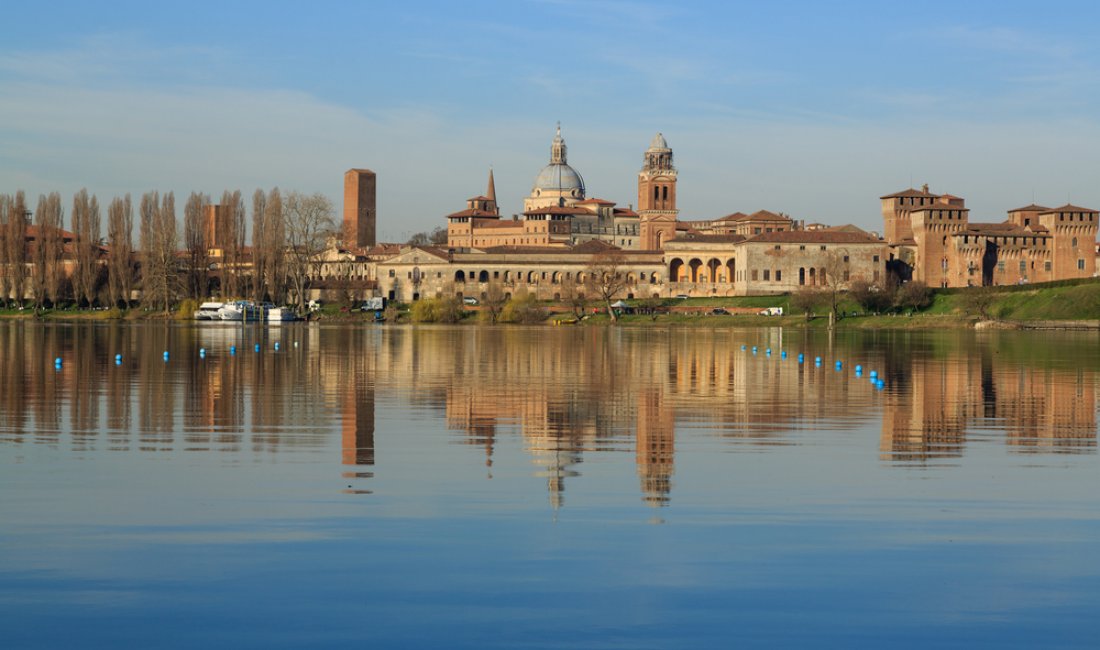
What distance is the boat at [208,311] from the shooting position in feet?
235

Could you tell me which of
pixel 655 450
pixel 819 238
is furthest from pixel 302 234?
pixel 655 450

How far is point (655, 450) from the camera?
12859mm

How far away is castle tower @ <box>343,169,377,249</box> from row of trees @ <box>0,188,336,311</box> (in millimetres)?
59161

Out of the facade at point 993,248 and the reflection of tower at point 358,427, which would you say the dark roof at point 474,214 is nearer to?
the facade at point 993,248

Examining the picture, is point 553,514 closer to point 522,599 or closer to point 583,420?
point 522,599

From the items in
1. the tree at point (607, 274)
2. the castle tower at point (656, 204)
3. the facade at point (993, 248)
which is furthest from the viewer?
the castle tower at point (656, 204)

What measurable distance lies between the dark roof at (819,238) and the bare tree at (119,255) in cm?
4345

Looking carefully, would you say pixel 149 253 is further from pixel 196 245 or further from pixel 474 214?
pixel 474 214

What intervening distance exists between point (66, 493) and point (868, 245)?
90.5 meters

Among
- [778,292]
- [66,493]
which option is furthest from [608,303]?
[66,493]

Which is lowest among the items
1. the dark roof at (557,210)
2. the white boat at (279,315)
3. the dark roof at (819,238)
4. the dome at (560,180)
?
the white boat at (279,315)

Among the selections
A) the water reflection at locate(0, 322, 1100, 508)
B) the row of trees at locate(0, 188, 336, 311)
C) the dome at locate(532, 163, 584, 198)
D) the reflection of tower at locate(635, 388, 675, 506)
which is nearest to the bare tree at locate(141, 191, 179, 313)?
the row of trees at locate(0, 188, 336, 311)

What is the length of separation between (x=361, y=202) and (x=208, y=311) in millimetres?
64751

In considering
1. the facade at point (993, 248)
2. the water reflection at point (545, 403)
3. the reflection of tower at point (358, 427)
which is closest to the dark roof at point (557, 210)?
the facade at point (993, 248)
